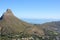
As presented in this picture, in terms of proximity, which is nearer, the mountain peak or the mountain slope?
the mountain slope

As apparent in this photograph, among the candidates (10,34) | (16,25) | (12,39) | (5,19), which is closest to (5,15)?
(5,19)

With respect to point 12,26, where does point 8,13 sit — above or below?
above

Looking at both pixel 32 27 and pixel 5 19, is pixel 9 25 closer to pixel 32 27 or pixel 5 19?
pixel 5 19

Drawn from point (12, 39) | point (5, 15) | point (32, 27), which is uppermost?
point (5, 15)

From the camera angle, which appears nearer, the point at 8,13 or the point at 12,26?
the point at 12,26

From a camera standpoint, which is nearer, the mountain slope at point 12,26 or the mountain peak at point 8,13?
the mountain slope at point 12,26

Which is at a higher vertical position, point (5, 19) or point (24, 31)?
point (5, 19)

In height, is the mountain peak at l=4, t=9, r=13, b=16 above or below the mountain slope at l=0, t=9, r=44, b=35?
above

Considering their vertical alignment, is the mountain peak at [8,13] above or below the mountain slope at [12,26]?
above
